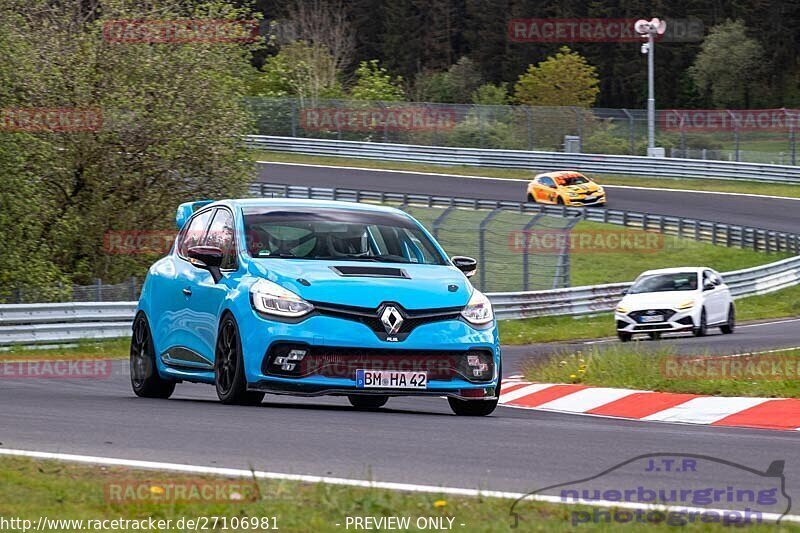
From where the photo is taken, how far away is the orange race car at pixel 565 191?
165 feet

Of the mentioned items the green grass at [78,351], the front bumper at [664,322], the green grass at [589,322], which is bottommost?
the green grass at [589,322]

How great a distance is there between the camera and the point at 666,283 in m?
26.9

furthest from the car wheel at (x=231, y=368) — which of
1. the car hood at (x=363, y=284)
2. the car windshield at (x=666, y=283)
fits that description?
the car windshield at (x=666, y=283)

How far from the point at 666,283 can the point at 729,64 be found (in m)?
78.2

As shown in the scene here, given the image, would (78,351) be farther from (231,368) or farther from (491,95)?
(491,95)

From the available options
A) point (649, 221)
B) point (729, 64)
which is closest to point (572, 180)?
point (649, 221)

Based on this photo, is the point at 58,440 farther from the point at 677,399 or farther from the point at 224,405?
the point at 677,399

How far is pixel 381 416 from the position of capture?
10.2m

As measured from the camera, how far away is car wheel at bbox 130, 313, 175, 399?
1237cm

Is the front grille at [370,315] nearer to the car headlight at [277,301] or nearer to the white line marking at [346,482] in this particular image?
the car headlight at [277,301]

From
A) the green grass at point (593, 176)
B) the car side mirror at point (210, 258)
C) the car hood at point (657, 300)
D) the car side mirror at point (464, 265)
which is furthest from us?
the green grass at point (593, 176)

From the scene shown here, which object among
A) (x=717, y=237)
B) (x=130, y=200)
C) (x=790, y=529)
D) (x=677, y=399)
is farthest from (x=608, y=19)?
(x=790, y=529)

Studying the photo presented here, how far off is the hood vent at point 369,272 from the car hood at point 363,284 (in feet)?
0.05

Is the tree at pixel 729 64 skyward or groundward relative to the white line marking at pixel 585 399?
skyward
